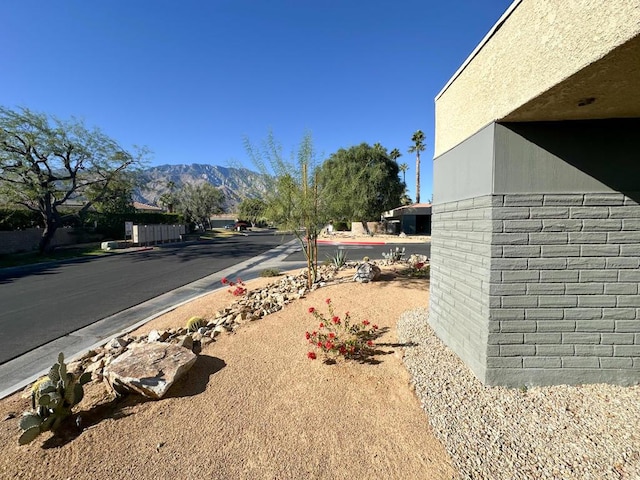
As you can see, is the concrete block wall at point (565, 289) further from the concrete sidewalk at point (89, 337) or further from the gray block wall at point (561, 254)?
the concrete sidewalk at point (89, 337)

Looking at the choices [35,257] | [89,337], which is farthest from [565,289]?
[35,257]

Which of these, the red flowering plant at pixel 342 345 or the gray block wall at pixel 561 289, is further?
the red flowering plant at pixel 342 345

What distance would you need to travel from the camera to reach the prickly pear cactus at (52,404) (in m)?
2.71

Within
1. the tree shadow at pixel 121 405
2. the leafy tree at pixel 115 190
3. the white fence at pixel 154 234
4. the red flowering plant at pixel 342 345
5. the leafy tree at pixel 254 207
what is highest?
the leafy tree at pixel 115 190

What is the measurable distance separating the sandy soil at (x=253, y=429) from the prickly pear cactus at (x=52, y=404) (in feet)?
0.56

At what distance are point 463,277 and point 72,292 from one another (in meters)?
11.6

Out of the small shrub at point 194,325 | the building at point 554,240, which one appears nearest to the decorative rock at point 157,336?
the small shrub at point 194,325

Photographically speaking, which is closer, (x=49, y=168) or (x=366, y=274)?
(x=366, y=274)

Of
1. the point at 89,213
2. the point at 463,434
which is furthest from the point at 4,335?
the point at 89,213

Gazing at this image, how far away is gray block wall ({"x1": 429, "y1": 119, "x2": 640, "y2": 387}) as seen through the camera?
10.4 ft

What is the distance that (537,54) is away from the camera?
8.27 ft

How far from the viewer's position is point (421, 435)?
284 cm

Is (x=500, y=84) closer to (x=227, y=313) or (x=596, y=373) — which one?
(x=596, y=373)

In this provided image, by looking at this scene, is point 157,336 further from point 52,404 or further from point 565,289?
point 565,289
